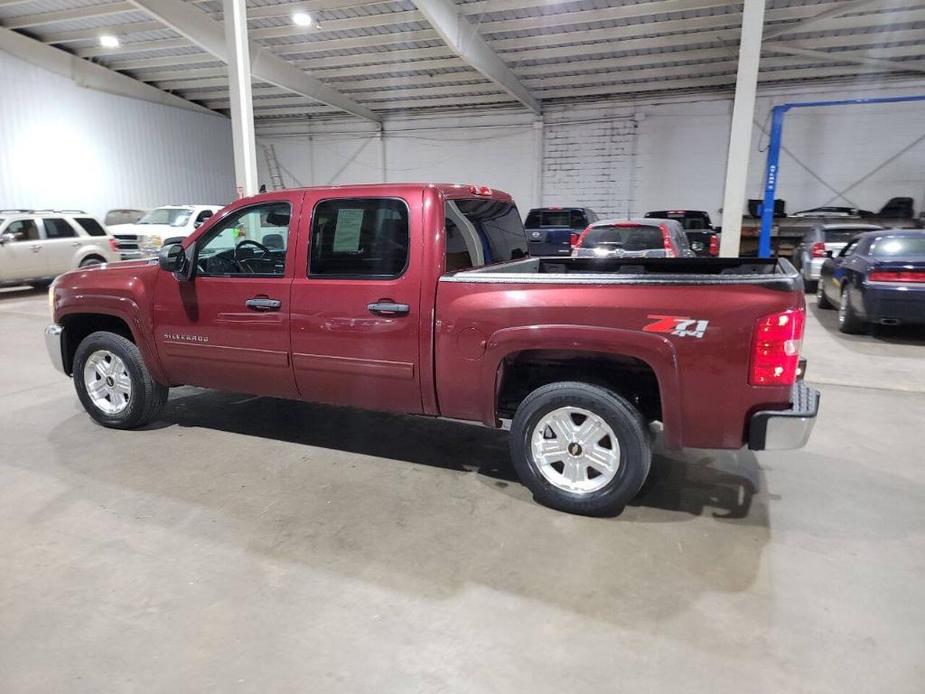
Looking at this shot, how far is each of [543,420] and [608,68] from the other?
16.3m

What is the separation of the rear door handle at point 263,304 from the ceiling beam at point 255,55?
898 cm

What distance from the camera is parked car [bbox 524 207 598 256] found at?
52.3ft

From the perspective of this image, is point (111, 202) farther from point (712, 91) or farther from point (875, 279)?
point (875, 279)

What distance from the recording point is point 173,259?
4.09 meters

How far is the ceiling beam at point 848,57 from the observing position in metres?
14.3

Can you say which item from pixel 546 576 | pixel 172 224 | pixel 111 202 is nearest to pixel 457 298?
pixel 546 576

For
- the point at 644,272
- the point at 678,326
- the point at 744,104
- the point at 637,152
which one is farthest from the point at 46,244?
the point at 637,152

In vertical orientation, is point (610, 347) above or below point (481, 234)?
below

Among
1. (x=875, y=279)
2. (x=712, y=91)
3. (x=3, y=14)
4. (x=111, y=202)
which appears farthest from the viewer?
(x=111, y=202)

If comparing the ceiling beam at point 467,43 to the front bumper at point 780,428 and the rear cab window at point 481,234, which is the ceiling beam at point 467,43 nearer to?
the rear cab window at point 481,234

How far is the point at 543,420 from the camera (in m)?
3.34

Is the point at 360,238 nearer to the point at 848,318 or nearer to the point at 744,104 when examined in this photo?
the point at 848,318

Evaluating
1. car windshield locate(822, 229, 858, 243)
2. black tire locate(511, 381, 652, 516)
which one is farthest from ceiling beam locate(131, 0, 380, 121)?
car windshield locate(822, 229, 858, 243)

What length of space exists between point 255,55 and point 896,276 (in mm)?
16194
